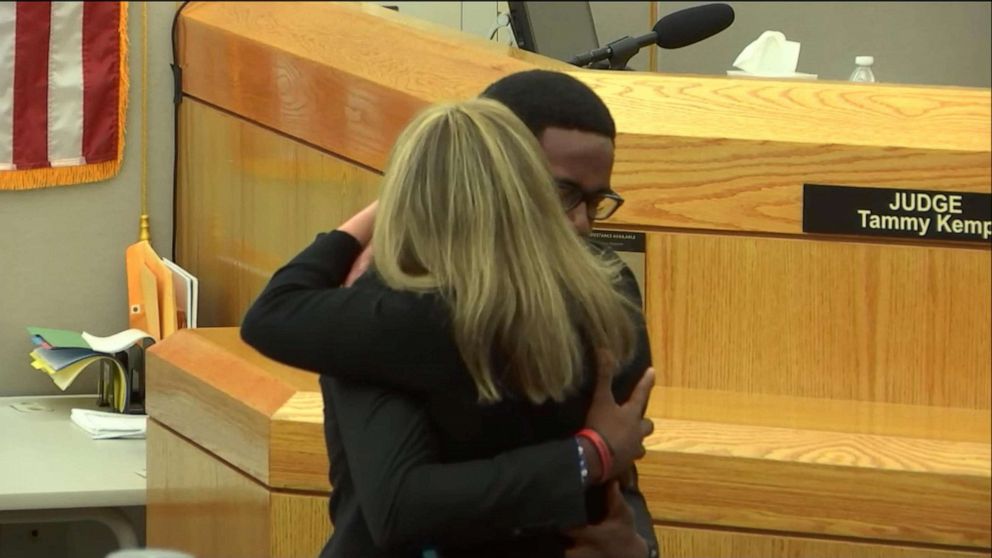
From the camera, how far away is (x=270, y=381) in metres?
2.10

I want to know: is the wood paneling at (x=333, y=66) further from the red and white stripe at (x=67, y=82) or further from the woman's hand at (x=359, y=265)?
→ the woman's hand at (x=359, y=265)

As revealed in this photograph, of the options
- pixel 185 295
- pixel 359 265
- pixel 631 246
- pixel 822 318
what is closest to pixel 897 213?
pixel 822 318

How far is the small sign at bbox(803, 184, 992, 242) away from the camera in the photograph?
1.84m

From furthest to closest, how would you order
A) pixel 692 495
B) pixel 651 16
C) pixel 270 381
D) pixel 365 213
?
pixel 651 16 < pixel 270 381 < pixel 692 495 < pixel 365 213

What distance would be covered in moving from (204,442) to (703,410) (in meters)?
0.75

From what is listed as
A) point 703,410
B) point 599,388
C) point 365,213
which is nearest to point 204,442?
point 703,410

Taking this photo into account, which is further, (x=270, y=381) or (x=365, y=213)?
(x=270, y=381)

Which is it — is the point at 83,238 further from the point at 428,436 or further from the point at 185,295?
the point at 428,436

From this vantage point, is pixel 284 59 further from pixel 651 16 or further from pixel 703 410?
pixel 651 16

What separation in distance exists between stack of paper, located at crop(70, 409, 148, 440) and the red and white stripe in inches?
22.8

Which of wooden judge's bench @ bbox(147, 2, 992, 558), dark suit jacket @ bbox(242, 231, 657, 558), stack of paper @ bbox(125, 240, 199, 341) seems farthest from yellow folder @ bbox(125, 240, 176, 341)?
dark suit jacket @ bbox(242, 231, 657, 558)

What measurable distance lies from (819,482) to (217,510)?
0.89m

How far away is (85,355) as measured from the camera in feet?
9.73

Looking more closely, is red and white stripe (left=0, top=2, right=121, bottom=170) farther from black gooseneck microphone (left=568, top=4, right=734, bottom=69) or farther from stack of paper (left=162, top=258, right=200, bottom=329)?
black gooseneck microphone (left=568, top=4, right=734, bottom=69)
